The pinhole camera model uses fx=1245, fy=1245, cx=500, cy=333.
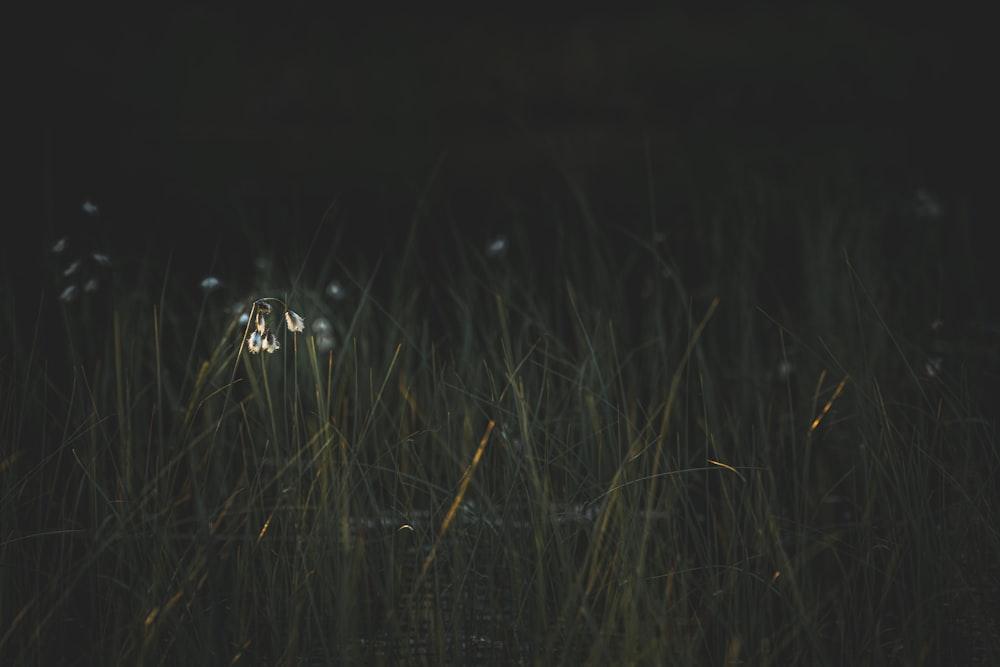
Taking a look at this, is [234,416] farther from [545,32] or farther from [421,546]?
[545,32]

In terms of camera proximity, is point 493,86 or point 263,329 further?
point 493,86

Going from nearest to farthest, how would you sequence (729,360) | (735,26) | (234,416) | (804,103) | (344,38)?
(234,416) → (729,360) → (804,103) → (344,38) → (735,26)

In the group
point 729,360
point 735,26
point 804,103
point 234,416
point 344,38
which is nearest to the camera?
point 234,416

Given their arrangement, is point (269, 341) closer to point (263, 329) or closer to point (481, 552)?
point (263, 329)

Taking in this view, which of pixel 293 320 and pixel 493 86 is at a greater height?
pixel 493 86

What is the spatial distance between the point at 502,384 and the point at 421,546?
109cm

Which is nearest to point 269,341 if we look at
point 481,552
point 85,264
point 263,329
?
point 263,329

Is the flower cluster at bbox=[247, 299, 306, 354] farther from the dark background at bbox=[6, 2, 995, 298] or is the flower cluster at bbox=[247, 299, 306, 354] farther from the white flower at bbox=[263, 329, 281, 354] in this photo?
the dark background at bbox=[6, 2, 995, 298]

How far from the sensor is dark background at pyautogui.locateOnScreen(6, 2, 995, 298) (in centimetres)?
1221

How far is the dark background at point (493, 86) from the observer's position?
1221 centimetres

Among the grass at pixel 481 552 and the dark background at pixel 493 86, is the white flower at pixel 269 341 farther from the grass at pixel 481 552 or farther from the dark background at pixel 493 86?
the dark background at pixel 493 86

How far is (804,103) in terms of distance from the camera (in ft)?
53.5

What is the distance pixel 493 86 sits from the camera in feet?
54.7

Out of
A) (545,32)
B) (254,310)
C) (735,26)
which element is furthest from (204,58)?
(254,310)
